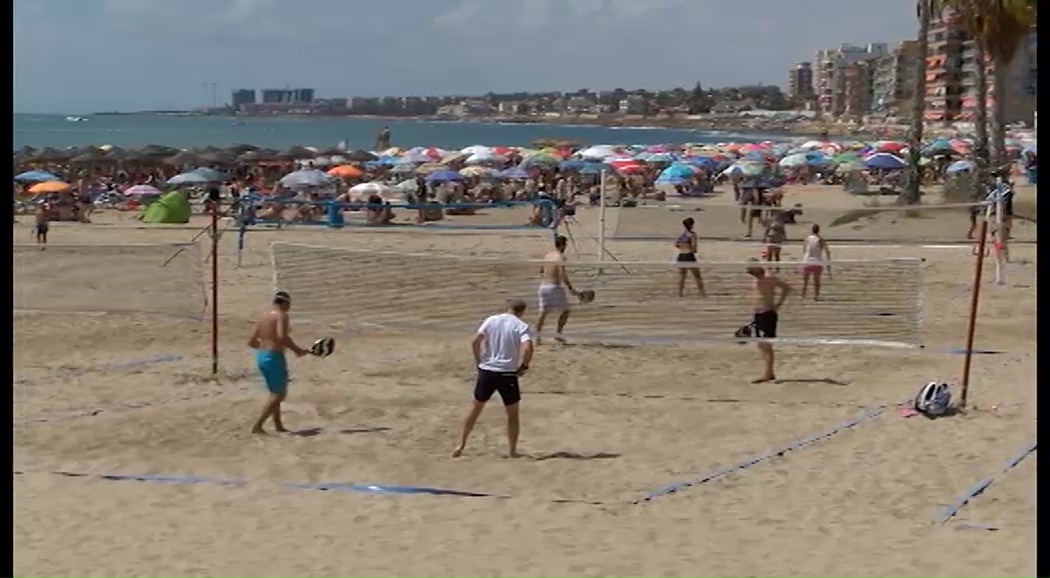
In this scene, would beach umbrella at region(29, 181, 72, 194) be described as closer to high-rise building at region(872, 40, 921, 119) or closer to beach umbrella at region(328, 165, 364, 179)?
beach umbrella at region(328, 165, 364, 179)

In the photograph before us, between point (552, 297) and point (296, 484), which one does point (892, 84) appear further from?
point (296, 484)

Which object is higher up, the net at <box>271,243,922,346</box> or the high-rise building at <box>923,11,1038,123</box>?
the high-rise building at <box>923,11,1038,123</box>

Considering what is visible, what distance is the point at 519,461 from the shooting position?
8.86m

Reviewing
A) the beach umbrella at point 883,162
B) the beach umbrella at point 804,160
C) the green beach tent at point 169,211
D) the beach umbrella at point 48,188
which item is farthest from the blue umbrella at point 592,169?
the beach umbrella at point 48,188

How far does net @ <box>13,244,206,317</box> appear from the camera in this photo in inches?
618

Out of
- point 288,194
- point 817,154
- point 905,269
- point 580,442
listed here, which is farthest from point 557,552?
point 817,154

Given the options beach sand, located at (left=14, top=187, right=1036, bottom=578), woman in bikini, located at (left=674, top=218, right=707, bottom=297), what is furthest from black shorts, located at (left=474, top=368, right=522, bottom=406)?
woman in bikini, located at (left=674, top=218, right=707, bottom=297)

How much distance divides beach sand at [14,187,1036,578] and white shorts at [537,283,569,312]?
47 cm

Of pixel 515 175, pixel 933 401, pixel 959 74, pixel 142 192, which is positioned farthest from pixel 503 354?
pixel 959 74

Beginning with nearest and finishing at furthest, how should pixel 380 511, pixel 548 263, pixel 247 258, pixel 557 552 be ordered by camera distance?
pixel 557 552
pixel 380 511
pixel 548 263
pixel 247 258

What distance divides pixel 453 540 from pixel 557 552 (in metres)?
0.60

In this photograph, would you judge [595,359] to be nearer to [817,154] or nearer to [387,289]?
[387,289]

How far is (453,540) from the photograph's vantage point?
7.14 metres

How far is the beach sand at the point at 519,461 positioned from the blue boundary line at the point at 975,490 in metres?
0.07
